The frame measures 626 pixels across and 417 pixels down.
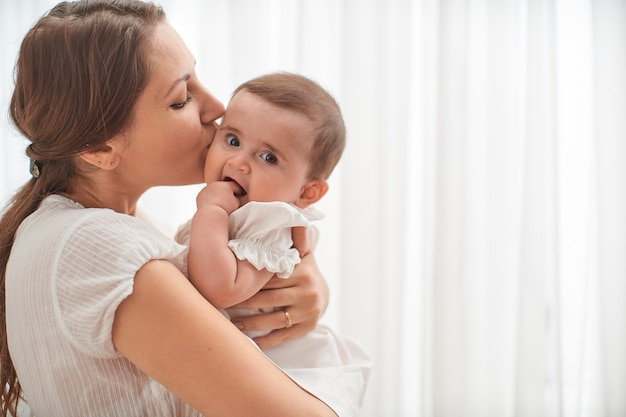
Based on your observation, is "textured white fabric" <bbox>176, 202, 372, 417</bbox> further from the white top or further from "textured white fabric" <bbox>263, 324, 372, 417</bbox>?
the white top

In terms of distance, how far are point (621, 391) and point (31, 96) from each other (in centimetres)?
246

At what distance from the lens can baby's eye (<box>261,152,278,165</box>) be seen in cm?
138

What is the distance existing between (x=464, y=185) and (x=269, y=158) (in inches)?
54.2

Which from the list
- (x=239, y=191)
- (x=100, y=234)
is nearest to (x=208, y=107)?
(x=239, y=191)

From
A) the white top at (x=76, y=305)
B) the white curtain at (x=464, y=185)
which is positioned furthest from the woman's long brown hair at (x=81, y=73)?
the white curtain at (x=464, y=185)

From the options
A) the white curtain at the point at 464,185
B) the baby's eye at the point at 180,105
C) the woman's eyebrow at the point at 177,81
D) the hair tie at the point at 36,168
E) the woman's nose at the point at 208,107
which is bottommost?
the white curtain at the point at 464,185

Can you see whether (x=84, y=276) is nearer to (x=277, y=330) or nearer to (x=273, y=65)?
(x=277, y=330)

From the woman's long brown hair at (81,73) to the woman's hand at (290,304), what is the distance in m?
0.45

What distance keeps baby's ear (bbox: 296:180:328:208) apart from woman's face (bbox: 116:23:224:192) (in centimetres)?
25

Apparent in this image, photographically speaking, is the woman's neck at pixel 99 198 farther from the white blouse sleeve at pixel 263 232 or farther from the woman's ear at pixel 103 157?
the white blouse sleeve at pixel 263 232

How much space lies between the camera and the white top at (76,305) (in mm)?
1058

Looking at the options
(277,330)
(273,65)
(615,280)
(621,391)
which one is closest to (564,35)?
(615,280)

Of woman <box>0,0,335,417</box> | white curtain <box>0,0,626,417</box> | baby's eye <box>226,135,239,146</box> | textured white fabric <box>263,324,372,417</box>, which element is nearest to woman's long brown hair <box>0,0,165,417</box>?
woman <box>0,0,335,417</box>

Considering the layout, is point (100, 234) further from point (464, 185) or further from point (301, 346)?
point (464, 185)
